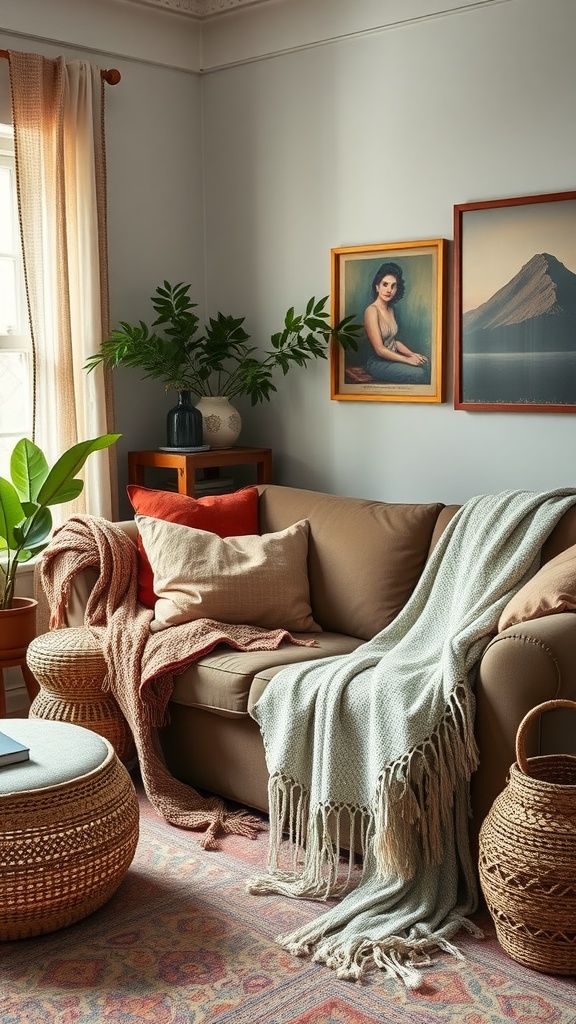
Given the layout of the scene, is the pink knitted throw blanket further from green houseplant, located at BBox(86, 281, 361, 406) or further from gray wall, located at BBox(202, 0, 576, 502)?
gray wall, located at BBox(202, 0, 576, 502)

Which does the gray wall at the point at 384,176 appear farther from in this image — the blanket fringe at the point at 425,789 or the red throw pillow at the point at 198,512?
the blanket fringe at the point at 425,789

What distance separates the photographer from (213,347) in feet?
15.0

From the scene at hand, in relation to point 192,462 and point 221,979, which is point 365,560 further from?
point 221,979

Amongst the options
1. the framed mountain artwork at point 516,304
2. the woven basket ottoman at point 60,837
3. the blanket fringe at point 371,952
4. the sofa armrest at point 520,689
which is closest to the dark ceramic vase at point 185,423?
the framed mountain artwork at point 516,304

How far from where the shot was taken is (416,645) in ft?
10.6

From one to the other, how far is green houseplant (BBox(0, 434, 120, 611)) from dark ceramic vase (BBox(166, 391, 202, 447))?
0.42 m

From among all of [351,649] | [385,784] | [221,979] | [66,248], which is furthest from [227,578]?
[66,248]

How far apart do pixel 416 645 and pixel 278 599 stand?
553 mm

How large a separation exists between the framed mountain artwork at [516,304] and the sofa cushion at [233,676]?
3.63 feet

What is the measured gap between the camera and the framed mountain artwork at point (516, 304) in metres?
3.70

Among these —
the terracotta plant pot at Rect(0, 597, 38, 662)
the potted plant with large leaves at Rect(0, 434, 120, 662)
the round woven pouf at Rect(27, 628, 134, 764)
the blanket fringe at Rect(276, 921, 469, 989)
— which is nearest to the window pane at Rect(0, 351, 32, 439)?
the potted plant with large leaves at Rect(0, 434, 120, 662)

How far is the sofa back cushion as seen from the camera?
11.9 feet

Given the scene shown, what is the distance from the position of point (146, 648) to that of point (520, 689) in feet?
4.06

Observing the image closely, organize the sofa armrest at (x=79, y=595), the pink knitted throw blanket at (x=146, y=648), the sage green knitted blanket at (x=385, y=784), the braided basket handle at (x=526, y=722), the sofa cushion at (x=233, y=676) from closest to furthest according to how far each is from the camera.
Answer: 1. the braided basket handle at (x=526, y=722)
2. the sage green knitted blanket at (x=385, y=784)
3. the sofa cushion at (x=233, y=676)
4. the pink knitted throw blanket at (x=146, y=648)
5. the sofa armrest at (x=79, y=595)
